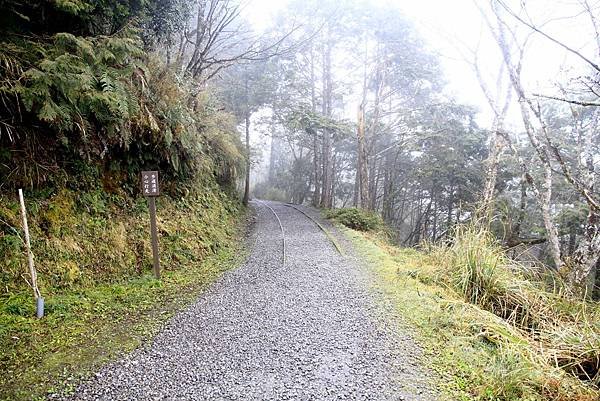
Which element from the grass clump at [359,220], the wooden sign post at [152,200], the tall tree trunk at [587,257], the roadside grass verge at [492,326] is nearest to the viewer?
the roadside grass verge at [492,326]

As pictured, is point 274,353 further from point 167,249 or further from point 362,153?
point 362,153

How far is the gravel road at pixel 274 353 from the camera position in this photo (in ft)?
9.25

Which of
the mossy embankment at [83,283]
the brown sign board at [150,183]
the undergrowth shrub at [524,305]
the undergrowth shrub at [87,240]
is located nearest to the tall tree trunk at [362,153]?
the undergrowth shrub at [524,305]

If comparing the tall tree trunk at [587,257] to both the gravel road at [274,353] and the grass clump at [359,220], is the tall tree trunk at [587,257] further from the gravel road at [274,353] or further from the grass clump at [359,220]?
the grass clump at [359,220]

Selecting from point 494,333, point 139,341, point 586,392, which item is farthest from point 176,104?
point 586,392

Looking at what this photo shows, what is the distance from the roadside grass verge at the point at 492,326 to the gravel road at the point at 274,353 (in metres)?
0.40

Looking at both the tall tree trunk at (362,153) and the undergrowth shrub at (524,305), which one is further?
the tall tree trunk at (362,153)

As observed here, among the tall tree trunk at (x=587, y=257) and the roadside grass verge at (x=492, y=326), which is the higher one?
the tall tree trunk at (x=587, y=257)

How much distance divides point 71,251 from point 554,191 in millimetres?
15030

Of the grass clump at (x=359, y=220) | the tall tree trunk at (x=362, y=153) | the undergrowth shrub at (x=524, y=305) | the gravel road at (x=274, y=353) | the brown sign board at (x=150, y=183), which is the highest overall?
the tall tree trunk at (x=362, y=153)

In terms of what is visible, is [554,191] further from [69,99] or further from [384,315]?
[69,99]

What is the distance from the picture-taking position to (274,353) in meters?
3.44

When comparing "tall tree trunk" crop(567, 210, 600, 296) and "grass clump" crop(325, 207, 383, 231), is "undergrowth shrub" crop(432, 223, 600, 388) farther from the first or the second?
"grass clump" crop(325, 207, 383, 231)

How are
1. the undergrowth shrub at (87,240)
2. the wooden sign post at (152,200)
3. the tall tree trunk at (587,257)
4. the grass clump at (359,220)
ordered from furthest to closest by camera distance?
the grass clump at (359,220) → the tall tree trunk at (587,257) → the wooden sign post at (152,200) → the undergrowth shrub at (87,240)
